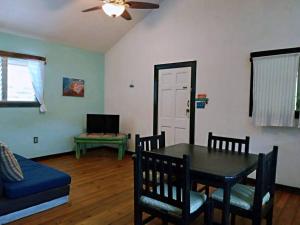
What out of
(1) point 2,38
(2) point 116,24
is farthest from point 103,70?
(1) point 2,38

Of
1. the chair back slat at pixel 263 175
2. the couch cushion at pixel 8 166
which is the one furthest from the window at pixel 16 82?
the chair back slat at pixel 263 175

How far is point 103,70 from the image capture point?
6094 mm

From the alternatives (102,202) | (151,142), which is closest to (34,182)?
(102,202)

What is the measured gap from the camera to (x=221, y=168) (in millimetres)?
1998

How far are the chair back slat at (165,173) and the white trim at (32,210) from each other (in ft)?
4.57

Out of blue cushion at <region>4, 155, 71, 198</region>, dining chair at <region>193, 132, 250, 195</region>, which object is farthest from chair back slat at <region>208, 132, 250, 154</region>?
blue cushion at <region>4, 155, 71, 198</region>

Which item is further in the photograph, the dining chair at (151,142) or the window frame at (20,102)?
the window frame at (20,102)

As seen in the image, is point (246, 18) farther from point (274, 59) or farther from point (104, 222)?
point (104, 222)

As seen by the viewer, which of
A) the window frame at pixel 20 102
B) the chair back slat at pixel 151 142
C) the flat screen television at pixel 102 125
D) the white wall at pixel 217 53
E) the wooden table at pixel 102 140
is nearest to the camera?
A: the chair back slat at pixel 151 142

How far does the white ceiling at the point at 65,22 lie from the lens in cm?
399

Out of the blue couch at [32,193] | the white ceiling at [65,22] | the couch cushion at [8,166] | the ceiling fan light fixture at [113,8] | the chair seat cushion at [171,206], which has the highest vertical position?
the white ceiling at [65,22]

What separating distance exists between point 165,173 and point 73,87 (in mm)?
4108

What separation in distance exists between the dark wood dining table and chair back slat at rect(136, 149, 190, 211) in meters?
0.18

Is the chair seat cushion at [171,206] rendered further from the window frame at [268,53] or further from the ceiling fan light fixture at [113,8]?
the ceiling fan light fixture at [113,8]
